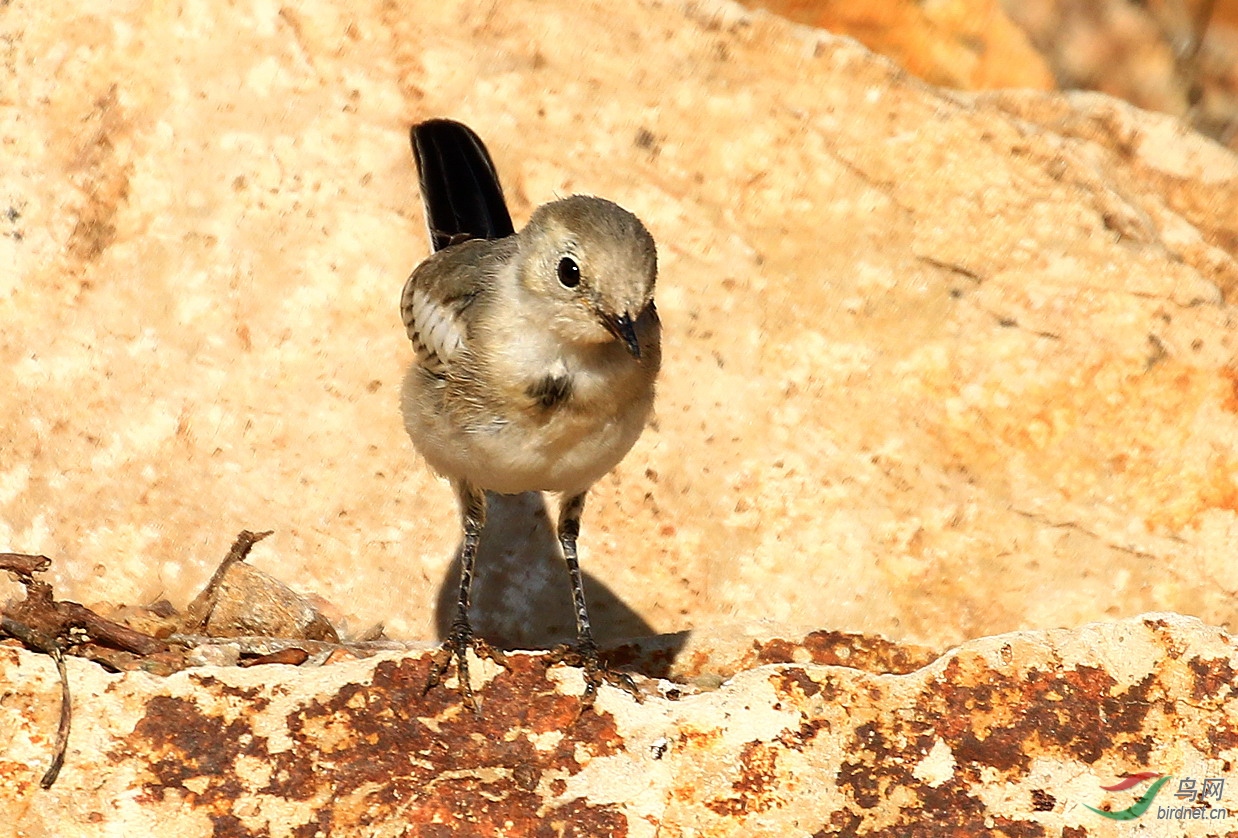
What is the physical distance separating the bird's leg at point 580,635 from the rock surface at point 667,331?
65 cm

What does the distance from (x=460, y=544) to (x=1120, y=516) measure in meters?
3.37

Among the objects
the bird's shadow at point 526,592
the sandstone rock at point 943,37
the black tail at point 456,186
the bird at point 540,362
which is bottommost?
the bird's shadow at point 526,592

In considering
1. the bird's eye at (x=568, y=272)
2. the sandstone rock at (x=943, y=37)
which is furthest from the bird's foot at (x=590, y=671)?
the sandstone rock at (x=943, y=37)

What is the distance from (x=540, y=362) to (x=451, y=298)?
70 centimetres

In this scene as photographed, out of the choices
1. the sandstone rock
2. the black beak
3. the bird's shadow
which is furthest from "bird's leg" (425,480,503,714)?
the sandstone rock

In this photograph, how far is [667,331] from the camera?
747 cm

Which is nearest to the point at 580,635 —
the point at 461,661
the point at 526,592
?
the point at 461,661

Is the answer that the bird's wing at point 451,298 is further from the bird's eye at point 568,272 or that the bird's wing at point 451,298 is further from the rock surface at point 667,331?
the rock surface at point 667,331

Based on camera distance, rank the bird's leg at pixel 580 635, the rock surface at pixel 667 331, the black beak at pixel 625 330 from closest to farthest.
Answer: the bird's leg at pixel 580 635, the black beak at pixel 625 330, the rock surface at pixel 667 331

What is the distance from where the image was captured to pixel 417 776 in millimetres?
4297

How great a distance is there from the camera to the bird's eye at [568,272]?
5.24 metres

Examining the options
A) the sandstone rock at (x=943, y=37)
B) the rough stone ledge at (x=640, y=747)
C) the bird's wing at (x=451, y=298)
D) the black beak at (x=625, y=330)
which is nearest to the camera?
the rough stone ledge at (x=640, y=747)

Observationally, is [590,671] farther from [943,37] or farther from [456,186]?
[943,37]

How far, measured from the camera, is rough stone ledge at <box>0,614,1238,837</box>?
416 cm
